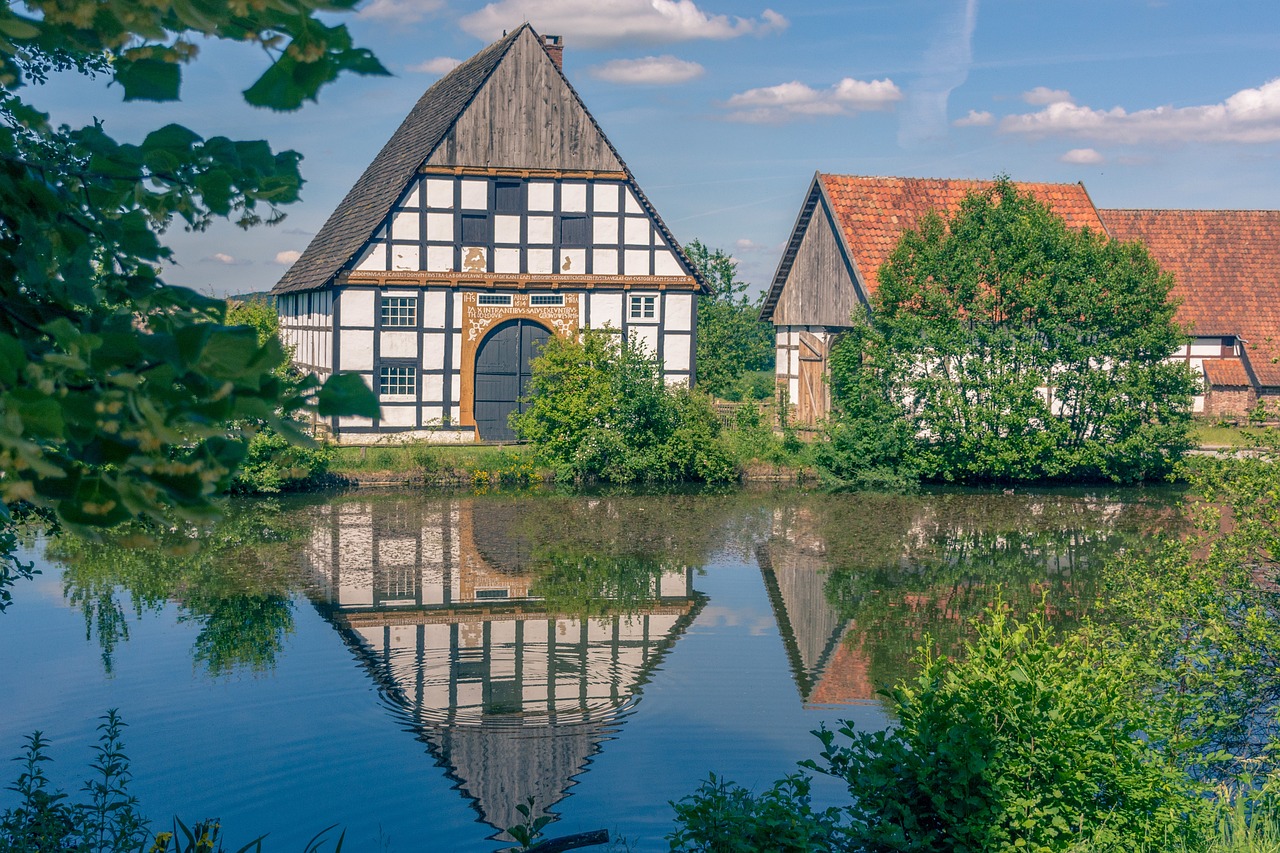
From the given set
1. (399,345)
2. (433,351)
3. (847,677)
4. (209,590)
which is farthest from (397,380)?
(847,677)

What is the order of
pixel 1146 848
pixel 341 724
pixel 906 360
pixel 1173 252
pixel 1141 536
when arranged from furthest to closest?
pixel 1173 252
pixel 906 360
pixel 1141 536
pixel 341 724
pixel 1146 848

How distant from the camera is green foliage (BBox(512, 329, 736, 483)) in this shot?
24.9 metres

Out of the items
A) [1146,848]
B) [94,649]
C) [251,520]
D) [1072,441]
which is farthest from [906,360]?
[1146,848]

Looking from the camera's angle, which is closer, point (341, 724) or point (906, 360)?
point (341, 724)

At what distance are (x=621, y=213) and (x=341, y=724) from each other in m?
19.1

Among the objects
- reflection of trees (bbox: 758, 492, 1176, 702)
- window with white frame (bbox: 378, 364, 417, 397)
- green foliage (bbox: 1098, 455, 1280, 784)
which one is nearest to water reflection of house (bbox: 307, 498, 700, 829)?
reflection of trees (bbox: 758, 492, 1176, 702)

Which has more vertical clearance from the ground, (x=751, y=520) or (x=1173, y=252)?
(x=1173, y=252)

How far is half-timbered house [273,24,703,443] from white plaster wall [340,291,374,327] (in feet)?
0.08

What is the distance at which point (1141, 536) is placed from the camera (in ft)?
62.0

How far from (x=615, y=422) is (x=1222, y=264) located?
20.7 meters

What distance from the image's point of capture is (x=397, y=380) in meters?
26.9

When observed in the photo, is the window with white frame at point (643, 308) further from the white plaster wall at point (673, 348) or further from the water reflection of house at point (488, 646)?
the water reflection of house at point (488, 646)

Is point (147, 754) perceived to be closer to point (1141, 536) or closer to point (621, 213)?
point (1141, 536)

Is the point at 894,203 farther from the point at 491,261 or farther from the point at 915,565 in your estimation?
the point at 915,565
